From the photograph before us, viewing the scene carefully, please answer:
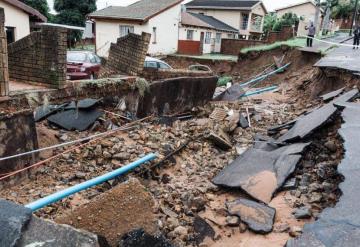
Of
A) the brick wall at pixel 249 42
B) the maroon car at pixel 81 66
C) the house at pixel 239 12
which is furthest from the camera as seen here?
the house at pixel 239 12

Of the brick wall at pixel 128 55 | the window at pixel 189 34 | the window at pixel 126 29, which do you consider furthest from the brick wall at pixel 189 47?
the brick wall at pixel 128 55

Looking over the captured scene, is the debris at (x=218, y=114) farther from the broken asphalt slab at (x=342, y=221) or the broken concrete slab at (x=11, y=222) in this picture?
the broken concrete slab at (x=11, y=222)

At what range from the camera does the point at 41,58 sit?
6.19 m

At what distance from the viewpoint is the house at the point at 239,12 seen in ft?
119

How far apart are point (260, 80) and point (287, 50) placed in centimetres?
286

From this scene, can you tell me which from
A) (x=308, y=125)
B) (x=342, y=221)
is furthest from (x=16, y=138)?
Answer: (x=308, y=125)

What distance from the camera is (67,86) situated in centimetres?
638

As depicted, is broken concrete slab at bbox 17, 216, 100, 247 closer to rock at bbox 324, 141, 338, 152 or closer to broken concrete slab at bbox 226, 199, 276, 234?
broken concrete slab at bbox 226, 199, 276, 234

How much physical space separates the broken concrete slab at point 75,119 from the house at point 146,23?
709 inches

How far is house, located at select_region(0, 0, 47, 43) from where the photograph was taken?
1733 centimetres

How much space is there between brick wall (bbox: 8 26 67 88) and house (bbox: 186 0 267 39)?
32.2m

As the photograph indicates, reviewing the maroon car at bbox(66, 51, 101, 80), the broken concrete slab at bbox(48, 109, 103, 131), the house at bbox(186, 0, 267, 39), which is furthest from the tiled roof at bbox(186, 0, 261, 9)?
the broken concrete slab at bbox(48, 109, 103, 131)

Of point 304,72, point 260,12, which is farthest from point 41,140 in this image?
point 260,12

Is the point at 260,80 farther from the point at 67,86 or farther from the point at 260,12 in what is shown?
the point at 260,12
